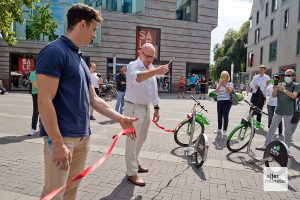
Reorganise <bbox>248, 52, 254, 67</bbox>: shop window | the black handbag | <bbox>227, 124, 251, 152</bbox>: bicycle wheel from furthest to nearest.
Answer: <bbox>248, 52, 254, 67</bbox>: shop window → <bbox>227, 124, 251, 152</bbox>: bicycle wheel → the black handbag

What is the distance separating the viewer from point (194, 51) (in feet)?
96.5

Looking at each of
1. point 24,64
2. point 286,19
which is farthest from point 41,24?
point 286,19

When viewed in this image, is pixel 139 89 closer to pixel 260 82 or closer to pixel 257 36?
pixel 260 82

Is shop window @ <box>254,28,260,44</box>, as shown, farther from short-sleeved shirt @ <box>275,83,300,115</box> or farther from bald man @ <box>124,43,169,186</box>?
bald man @ <box>124,43,169,186</box>

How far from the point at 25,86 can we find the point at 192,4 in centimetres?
1649

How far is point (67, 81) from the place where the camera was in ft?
7.68

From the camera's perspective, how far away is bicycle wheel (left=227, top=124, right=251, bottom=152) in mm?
6652

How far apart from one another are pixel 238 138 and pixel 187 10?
2435 centimetres

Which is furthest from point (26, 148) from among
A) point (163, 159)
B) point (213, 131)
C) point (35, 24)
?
point (35, 24)

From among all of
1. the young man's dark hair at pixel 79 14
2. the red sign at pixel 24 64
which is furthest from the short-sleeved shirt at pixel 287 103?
the red sign at pixel 24 64

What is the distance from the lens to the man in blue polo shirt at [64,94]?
219 cm

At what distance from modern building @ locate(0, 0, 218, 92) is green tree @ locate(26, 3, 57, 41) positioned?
1.70 ft

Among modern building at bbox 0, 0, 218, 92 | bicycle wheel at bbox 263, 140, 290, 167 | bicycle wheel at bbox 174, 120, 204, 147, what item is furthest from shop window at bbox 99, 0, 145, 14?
bicycle wheel at bbox 263, 140, 290, 167

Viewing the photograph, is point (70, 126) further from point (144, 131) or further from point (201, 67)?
point (201, 67)
